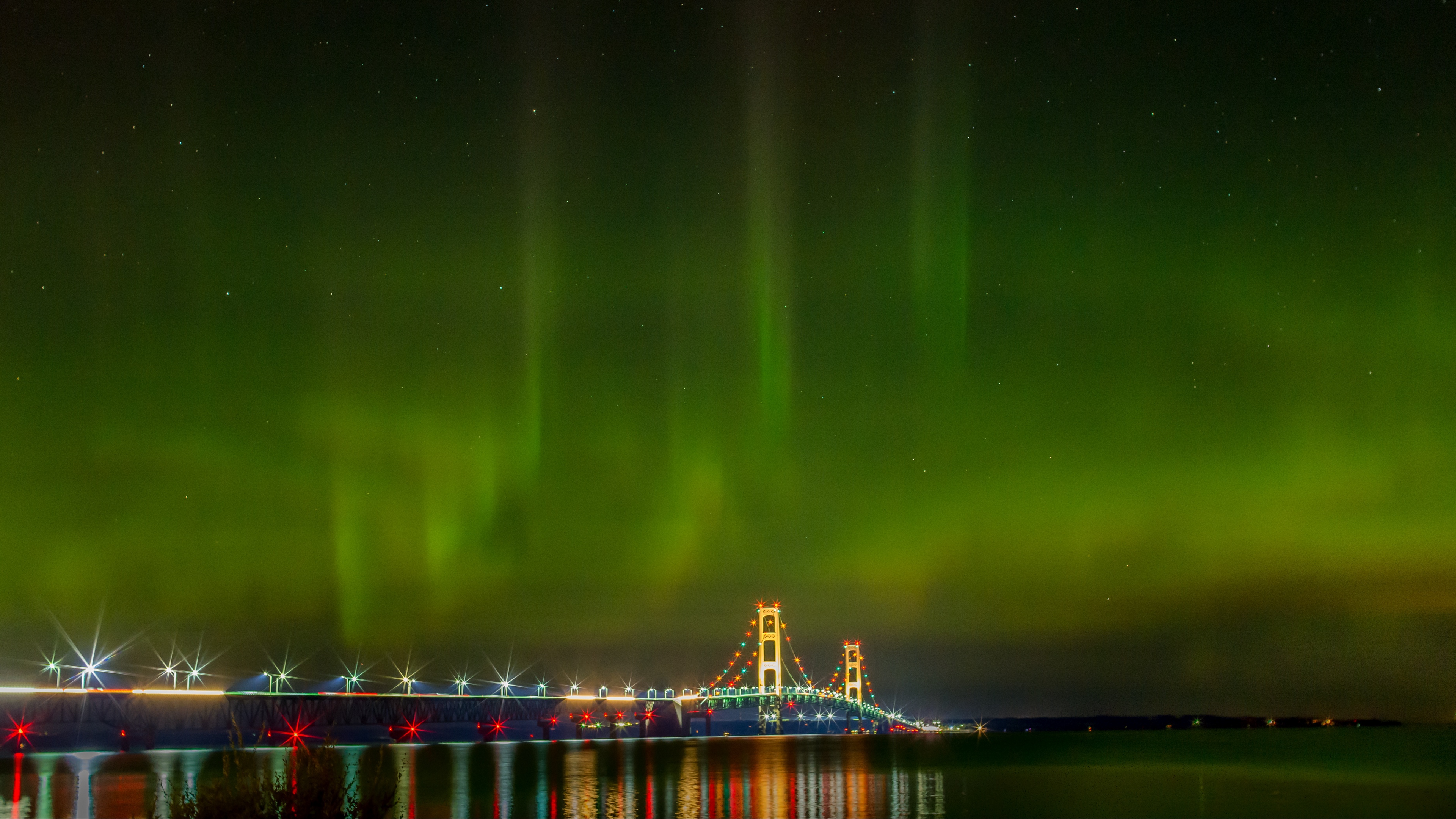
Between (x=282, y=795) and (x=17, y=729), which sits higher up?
(x=282, y=795)

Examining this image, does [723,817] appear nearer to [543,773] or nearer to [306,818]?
[306,818]

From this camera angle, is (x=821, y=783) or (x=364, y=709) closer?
(x=821, y=783)

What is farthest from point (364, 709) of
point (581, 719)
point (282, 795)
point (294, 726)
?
point (282, 795)

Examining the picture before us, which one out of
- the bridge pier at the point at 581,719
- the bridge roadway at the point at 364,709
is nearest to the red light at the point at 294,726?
the bridge roadway at the point at 364,709

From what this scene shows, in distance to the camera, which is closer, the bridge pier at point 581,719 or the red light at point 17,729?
the red light at point 17,729

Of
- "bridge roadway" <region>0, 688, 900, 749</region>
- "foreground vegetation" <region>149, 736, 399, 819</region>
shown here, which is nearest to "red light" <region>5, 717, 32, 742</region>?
"bridge roadway" <region>0, 688, 900, 749</region>

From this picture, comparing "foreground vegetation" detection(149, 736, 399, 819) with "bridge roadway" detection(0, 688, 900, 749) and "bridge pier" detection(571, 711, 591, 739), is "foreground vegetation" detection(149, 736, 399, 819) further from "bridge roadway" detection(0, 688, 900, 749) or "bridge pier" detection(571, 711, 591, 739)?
"bridge pier" detection(571, 711, 591, 739)

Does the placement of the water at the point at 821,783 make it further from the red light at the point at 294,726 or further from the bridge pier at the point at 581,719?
the bridge pier at the point at 581,719

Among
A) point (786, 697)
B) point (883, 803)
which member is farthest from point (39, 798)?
point (786, 697)

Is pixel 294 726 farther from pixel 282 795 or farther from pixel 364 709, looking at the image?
pixel 282 795
